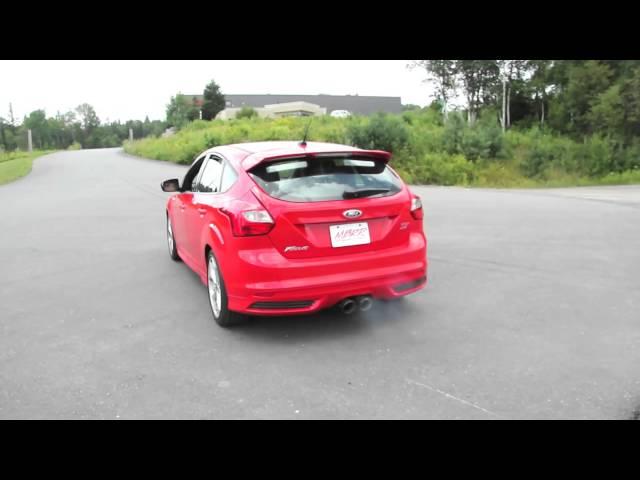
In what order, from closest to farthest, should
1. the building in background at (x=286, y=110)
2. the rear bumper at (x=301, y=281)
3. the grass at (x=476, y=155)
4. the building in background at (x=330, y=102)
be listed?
the rear bumper at (x=301, y=281) < the grass at (x=476, y=155) < the building in background at (x=286, y=110) < the building in background at (x=330, y=102)

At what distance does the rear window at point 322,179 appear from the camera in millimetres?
→ 4586

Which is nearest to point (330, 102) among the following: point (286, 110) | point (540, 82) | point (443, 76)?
point (286, 110)

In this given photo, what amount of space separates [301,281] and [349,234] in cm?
55

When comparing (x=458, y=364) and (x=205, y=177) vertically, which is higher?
(x=205, y=177)

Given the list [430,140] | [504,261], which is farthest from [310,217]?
[430,140]

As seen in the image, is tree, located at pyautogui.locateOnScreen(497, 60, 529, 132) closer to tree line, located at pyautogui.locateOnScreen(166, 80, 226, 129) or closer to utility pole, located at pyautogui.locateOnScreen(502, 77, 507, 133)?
utility pole, located at pyautogui.locateOnScreen(502, 77, 507, 133)

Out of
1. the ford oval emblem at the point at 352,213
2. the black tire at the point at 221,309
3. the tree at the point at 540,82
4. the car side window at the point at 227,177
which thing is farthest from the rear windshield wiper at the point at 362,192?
the tree at the point at 540,82

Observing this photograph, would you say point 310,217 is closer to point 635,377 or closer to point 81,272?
point 635,377

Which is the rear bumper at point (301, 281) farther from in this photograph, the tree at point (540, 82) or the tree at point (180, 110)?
the tree at point (180, 110)

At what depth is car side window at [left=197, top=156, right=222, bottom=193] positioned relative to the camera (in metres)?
5.50

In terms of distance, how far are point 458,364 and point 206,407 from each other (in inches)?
71.2

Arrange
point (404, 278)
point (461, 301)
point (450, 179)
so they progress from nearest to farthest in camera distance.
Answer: point (404, 278), point (461, 301), point (450, 179)

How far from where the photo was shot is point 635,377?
3.84 m

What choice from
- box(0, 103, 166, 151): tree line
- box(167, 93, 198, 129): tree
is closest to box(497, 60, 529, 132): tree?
box(167, 93, 198, 129): tree
